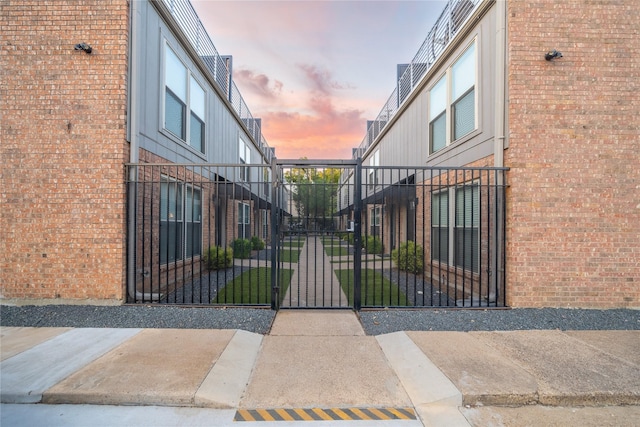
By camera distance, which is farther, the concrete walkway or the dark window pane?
the dark window pane

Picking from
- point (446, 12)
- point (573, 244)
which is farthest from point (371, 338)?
point (446, 12)

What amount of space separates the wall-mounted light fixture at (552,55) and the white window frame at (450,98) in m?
1.30

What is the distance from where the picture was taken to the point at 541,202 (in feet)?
17.9

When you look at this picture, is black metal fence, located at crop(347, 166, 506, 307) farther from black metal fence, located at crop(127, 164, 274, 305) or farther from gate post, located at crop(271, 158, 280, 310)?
black metal fence, located at crop(127, 164, 274, 305)

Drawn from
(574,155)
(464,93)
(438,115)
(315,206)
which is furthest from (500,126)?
(315,206)

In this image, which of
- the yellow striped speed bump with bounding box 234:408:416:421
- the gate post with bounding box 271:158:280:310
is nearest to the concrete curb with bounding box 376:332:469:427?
the yellow striped speed bump with bounding box 234:408:416:421

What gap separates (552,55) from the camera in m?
5.44

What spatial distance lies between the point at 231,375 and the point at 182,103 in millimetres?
6949

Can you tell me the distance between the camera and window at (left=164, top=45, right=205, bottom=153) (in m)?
7.20

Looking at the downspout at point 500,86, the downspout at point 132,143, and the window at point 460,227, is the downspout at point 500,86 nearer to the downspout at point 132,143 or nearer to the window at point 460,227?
the window at point 460,227

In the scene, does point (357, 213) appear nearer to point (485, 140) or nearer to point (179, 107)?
point (485, 140)

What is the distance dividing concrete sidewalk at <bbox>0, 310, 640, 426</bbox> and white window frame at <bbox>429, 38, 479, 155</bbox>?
4630 millimetres

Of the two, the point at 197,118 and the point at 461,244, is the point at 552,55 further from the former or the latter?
the point at 197,118

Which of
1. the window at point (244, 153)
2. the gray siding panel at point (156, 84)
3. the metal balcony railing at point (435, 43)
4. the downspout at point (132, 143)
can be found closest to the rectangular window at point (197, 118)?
the gray siding panel at point (156, 84)
